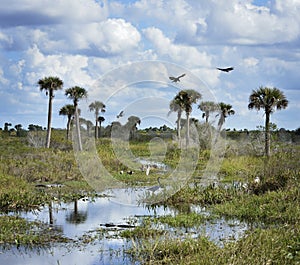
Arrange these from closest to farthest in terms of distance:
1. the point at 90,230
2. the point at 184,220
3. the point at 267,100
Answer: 1. the point at 90,230
2. the point at 184,220
3. the point at 267,100

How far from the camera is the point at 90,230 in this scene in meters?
13.2

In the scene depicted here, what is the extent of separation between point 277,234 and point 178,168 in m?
13.6

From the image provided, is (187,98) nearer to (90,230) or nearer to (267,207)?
(267,207)

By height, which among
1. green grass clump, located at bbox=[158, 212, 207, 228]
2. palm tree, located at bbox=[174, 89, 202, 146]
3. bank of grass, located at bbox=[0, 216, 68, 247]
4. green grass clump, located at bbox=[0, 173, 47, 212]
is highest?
palm tree, located at bbox=[174, 89, 202, 146]

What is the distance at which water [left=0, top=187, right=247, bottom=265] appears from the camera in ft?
34.5

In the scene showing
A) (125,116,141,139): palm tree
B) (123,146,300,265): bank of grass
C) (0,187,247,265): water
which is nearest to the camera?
(123,146,300,265): bank of grass

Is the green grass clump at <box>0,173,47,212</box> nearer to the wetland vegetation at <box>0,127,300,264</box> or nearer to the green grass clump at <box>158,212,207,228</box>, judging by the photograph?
the wetland vegetation at <box>0,127,300,264</box>

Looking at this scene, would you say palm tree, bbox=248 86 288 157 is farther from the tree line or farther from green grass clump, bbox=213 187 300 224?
green grass clump, bbox=213 187 300 224

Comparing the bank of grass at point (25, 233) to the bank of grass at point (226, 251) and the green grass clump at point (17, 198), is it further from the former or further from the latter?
the bank of grass at point (226, 251)

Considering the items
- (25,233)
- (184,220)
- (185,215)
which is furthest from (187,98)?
(25,233)

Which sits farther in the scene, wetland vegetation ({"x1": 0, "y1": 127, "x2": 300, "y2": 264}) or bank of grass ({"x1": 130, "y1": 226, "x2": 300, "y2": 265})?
wetland vegetation ({"x1": 0, "y1": 127, "x2": 300, "y2": 264})

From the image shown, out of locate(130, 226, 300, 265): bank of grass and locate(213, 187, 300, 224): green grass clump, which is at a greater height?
locate(213, 187, 300, 224): green grass clump

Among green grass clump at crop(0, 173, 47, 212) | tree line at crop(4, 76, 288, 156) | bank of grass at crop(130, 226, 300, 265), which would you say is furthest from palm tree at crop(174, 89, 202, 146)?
bank of grass at crop(130, 226, 300, 265)

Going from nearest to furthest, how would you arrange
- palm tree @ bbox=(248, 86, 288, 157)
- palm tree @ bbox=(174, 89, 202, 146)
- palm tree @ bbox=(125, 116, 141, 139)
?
palm tree @ bbox=(125, 116, 141, 139) → palm tree @ bbox=(174, 89, 202, 146) → palm tree @ bbox=(248, 86, 288, 157)
